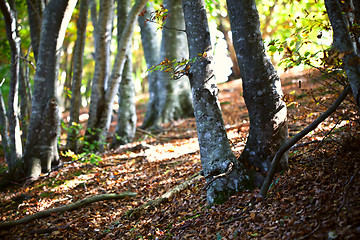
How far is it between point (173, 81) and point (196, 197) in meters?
6.99

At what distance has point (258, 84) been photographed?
3.69 metres

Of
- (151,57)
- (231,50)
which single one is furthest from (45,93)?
(231,50)

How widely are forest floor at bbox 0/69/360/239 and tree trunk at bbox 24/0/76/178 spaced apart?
53 cm

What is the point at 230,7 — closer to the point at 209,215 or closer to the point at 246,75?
the point at 246,75

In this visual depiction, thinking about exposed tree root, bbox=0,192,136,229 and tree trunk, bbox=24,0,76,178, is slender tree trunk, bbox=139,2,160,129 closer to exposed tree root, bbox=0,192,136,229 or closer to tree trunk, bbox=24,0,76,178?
tree trunk, bbox=24,0,76,178

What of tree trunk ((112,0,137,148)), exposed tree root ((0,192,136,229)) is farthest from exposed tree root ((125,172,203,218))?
tree trunk ((112,0,137,148))

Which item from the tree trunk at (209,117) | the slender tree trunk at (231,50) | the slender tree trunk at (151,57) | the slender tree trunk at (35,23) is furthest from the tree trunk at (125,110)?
the slender tree trunk at (231,50)

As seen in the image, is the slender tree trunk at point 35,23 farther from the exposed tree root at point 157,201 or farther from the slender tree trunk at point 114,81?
the exposed tree root at point 157,201

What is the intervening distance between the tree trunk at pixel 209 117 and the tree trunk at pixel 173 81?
624 centimetres

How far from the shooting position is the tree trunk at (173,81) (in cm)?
1023

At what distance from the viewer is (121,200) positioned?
5.21 metres

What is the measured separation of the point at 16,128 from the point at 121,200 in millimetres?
3520

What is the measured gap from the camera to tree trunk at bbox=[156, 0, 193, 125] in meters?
10.2

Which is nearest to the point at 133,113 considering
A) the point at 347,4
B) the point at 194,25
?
the point at 194,25
